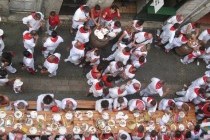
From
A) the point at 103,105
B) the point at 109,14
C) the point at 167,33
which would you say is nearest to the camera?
the point at 103,105

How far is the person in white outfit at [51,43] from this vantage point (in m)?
13.2

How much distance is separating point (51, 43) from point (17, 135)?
345cm

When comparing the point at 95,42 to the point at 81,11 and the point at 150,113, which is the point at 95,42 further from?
the point at 150,113

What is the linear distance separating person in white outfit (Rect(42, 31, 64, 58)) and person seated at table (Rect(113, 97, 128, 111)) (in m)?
2.80

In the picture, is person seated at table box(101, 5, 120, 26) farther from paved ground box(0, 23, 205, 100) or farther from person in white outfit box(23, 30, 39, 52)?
person in white outfit box(23, 30, 39, 52)

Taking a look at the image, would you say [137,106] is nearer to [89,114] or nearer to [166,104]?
[166,104]

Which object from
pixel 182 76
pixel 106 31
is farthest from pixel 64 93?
pixel 182 76

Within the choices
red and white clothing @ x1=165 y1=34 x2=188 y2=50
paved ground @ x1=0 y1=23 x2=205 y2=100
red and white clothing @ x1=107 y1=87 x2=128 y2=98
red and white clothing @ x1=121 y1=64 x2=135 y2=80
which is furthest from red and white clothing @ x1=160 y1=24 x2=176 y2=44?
red and white clothing @ x1=107 y1=87 x2=128 y2=98

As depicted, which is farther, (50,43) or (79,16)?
(79,16)

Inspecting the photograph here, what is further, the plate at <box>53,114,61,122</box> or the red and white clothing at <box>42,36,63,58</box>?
the red and white clothing at <box>42,36,63,58</box>

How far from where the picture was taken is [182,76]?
52.6ft

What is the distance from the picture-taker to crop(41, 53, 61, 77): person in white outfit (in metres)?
12.9

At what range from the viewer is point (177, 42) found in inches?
607

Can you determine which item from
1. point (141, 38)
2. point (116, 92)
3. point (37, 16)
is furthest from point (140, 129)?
point (37, 16)
